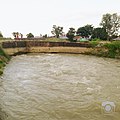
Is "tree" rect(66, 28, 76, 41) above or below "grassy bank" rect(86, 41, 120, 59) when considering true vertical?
above

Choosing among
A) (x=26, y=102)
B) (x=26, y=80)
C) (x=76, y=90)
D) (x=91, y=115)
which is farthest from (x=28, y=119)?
(x=26, y=80)

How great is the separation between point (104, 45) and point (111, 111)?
28.9 m

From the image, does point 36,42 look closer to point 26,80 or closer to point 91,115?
point 26,80

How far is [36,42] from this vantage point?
39.1 meters

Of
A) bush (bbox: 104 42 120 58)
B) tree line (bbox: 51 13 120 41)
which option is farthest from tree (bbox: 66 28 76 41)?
bush (bbox: 104 42 120 58)

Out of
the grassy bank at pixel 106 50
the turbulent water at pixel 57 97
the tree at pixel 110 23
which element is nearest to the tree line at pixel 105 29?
the tree at pixel 110 23

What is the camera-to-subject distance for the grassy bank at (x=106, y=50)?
37.6 meters

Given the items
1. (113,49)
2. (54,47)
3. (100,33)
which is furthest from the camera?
(100,33)

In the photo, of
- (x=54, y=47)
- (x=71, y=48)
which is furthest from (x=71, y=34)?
(x=54, y=47)

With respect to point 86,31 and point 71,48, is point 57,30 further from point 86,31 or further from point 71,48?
point 71,48

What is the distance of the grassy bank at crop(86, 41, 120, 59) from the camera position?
37609 mm

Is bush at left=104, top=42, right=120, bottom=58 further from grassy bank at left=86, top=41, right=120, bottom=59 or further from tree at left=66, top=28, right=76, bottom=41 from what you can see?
tree at left=66, top=28, right=76, bottom=41

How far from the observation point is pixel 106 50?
38.4m

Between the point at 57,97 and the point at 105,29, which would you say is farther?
the point at 105,29
